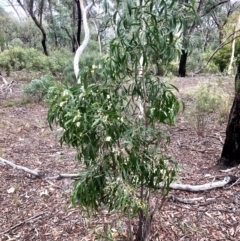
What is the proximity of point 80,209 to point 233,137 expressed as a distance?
1.76 meters

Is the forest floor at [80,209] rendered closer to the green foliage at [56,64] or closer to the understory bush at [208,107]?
the understory bush at [208,107]

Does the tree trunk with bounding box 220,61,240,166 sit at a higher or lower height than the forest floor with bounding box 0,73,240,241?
higher

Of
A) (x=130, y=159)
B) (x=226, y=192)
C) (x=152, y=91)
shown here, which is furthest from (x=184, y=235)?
(x=152, y=91)

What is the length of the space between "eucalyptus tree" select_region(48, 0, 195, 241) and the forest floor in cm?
23

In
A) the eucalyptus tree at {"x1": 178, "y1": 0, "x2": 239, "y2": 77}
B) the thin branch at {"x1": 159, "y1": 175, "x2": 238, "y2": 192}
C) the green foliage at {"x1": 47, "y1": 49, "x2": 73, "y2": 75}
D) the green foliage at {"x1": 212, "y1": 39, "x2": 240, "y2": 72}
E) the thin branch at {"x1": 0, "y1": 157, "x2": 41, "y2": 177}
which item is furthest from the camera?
the green foliage at {"x1": 212, "y1": 39, "x2": 240, "y2": 72}

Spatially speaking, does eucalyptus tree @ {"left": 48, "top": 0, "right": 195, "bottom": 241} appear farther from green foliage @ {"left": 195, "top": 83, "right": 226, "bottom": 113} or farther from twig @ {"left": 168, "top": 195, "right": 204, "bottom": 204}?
green foliage @ {"left": 195, "top": 83, "right": 226, "bottom": 113}

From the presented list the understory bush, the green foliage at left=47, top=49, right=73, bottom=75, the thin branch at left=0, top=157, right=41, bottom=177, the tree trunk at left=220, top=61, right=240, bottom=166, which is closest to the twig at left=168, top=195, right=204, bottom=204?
the tree trunk at left=220, top=61, right=240, bottom=166

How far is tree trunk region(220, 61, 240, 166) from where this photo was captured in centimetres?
299

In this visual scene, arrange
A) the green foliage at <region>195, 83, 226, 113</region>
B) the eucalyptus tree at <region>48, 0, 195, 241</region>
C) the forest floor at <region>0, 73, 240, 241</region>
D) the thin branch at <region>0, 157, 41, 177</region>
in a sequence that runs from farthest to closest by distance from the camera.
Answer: the green foliage at <region>195, 83, 226, 113</region> → the thin branch at <region>0, 157, 41, 177</region> → the forest floor at <region>0, 73, 240, 241</region> → the eucalyptus tree at <region>48, 0, 195, 241</region>

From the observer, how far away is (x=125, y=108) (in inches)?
59.7

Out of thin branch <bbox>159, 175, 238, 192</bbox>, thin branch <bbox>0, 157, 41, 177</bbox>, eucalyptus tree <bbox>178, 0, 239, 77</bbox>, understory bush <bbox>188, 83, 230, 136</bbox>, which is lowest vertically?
thin branch <bbox>0, 157, 41, 177</bbox>

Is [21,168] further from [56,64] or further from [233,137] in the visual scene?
[56,64]

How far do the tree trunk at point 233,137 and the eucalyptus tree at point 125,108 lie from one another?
171 centimetres

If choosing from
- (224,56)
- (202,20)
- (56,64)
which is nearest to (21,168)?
(202,20)
